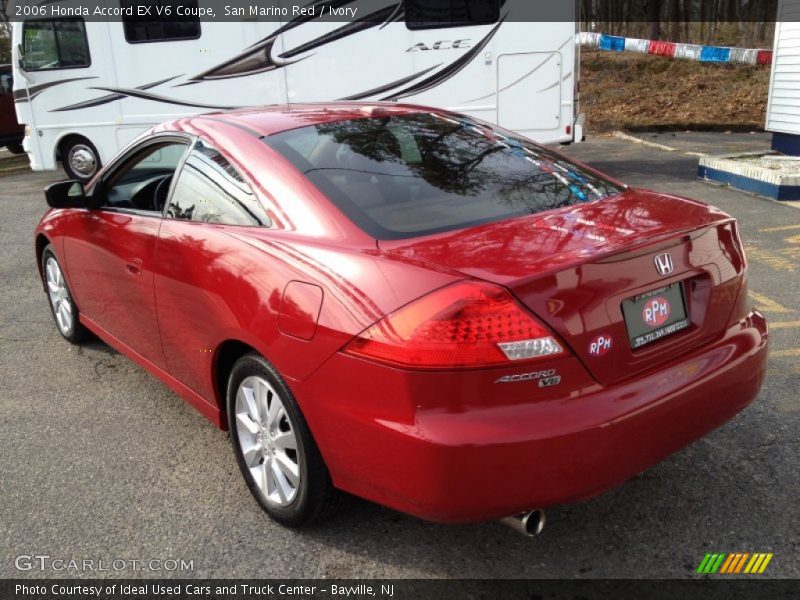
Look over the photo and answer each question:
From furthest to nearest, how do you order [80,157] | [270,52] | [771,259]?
[80,157], [270,52], [771,259]

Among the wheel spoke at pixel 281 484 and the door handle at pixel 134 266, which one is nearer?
the wheel spoke at pixel 281 484

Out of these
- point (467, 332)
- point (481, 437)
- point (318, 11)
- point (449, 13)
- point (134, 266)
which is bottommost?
point (481, 437)

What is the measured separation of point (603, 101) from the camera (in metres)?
18.4

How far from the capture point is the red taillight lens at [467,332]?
2219 mm

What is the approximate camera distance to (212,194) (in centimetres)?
324

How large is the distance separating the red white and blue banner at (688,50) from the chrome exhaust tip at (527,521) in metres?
19.4

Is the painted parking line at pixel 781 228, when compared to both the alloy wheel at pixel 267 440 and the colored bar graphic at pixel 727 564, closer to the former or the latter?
the colored bar graphic at pixel 727 564

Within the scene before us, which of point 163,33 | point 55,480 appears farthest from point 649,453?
point 163,33

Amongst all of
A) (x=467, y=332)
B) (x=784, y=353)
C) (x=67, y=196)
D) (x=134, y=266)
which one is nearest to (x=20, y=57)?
(x=67, y=196)

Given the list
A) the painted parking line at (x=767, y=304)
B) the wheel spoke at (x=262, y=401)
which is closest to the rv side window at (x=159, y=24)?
the painted parking line at (x=767, y=304)

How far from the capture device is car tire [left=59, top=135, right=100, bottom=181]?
12.2 meters

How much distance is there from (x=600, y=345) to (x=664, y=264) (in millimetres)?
408

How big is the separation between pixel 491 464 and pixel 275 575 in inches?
38.5

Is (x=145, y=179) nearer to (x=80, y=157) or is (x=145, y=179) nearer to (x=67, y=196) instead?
(x=67, y=196)
